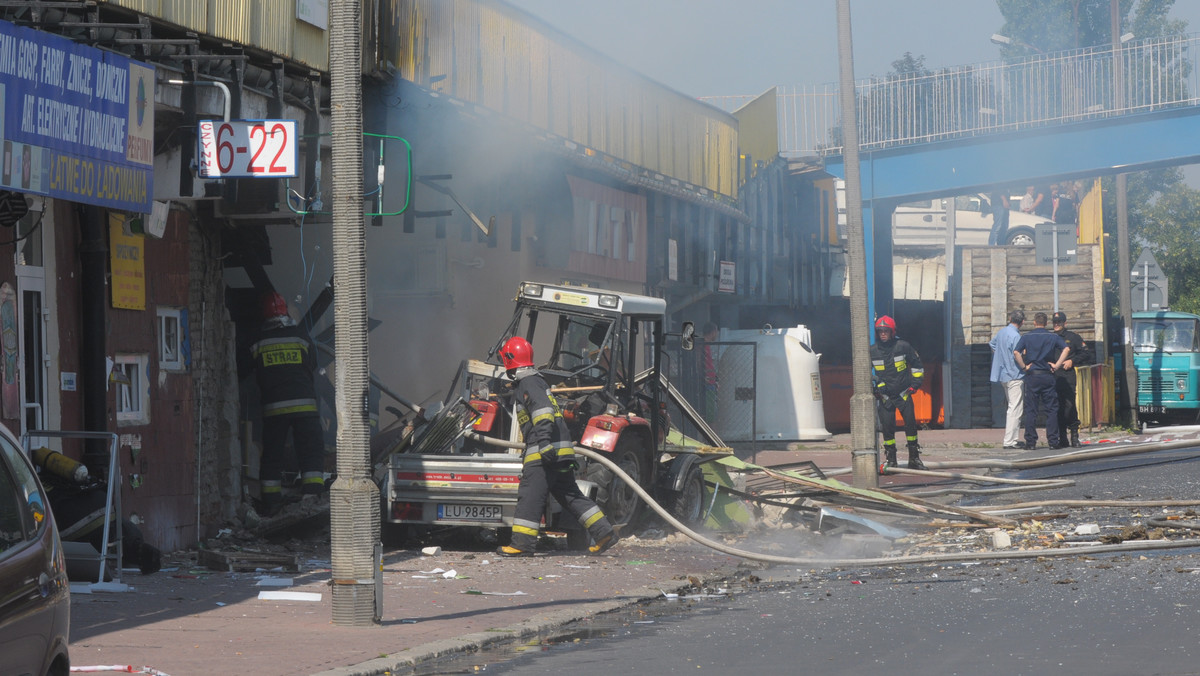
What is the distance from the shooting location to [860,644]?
695cm

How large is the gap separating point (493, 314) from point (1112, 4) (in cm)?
1940

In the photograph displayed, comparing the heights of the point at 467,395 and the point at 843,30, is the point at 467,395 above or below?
below

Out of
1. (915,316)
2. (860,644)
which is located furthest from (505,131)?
(915,316)

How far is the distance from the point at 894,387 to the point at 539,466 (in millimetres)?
7839

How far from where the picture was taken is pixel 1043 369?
64.8 ft

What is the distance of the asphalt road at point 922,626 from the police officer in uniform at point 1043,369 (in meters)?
9.73

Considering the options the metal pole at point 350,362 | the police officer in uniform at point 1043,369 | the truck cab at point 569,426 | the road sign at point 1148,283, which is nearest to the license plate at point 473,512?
the truck cab at point 569,426

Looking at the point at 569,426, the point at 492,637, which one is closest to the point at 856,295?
the point at 569,426

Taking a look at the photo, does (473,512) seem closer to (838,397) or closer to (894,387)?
(894,387)

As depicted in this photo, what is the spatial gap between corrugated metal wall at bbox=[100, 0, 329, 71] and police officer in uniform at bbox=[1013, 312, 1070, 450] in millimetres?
11413

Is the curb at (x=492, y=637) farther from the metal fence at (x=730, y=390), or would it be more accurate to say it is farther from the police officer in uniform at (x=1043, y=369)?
the police officer in uniform at (x=1043, y=369)

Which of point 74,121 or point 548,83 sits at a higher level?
point 548,83

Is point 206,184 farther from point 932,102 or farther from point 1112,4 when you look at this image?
point 1112,4

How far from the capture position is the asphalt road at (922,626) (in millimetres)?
6406
